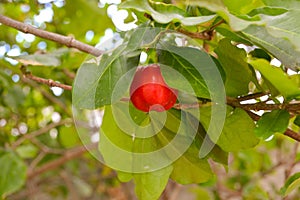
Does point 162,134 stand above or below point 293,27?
below

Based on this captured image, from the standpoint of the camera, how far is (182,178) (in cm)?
79

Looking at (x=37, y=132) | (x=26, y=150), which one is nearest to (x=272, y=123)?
Answer: (x=37, y=132)

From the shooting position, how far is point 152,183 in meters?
0.76

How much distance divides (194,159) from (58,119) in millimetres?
1130

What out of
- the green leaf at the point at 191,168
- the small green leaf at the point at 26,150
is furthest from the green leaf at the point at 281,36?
the small green leaf at the point at 26,150

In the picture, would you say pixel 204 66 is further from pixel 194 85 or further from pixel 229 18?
pixel 229 18

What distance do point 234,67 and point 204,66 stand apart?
74 millimetres

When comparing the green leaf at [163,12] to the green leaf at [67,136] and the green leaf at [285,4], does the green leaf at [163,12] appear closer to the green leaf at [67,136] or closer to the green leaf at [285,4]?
the green leaf at [285,4]

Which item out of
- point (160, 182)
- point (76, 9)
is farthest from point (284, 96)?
point (76, 9)

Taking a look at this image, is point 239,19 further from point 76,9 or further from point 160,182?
point 76,9

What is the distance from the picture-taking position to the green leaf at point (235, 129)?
0.70 m

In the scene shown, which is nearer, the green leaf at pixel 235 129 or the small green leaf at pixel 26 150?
the green leaf at pixel 235 129

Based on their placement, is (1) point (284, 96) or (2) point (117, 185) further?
(2) point (117, 185)

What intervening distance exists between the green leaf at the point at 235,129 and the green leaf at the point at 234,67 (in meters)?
0.03
